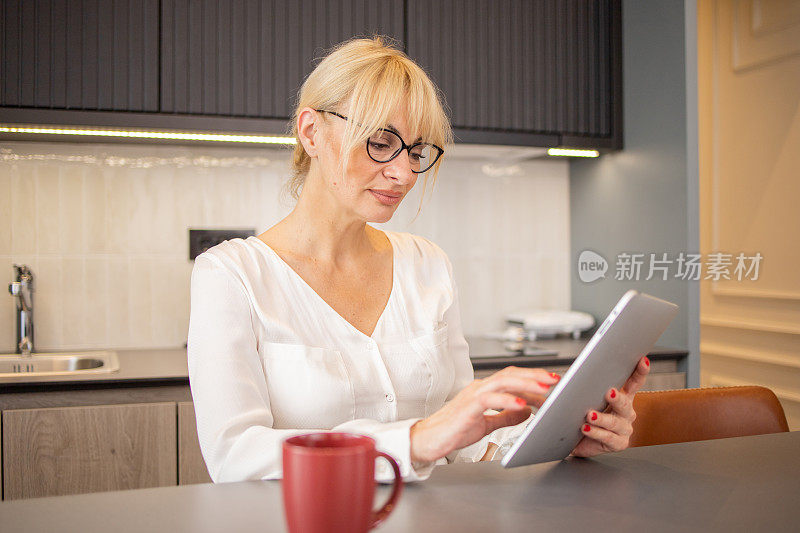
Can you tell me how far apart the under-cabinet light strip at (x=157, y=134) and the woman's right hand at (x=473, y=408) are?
1.51 metres

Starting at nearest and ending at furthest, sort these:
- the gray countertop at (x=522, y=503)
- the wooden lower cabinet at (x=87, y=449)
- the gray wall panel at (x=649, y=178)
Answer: the gray countertop at (x=522, y=503) → the wooden lower cabinet at (x=87, y=449) → the gray wall panel at (x=649, y=178)

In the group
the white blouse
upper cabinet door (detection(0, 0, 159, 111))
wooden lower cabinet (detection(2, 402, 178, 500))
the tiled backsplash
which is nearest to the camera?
the white blouse

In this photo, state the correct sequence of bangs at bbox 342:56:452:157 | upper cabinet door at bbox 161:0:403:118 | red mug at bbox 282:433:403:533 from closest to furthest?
red mug at bbox 282:433:403:533
bangs at bbox 342:56:452:157
upper cabinet door at bbox 161:0:403:118

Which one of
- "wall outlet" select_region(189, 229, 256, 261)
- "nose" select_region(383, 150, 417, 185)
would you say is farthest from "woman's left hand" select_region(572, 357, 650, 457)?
"wall outlet" select_region(189, 229, 256, 261)

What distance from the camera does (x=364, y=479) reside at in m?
0.53

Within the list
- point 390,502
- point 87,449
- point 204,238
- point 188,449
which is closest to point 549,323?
point 204,238

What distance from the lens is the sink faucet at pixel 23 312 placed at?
239 cm

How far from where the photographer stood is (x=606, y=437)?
902 millimetres

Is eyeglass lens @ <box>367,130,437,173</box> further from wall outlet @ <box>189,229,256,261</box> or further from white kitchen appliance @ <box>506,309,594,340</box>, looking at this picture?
white kitchen appliance @ <box>506,309,594,340</box>

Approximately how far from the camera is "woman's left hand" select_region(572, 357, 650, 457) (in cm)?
89

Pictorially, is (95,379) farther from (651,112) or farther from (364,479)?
(651,112)

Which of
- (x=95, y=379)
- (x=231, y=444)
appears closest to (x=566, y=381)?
(x=231, y=444)

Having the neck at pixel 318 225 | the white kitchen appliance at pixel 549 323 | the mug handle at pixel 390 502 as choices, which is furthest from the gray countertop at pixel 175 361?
the mug handle at pixel 390 502

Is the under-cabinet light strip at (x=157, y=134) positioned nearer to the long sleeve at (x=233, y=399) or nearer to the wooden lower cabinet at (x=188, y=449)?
the wooden lower cabinet at (x=188, y=449)
